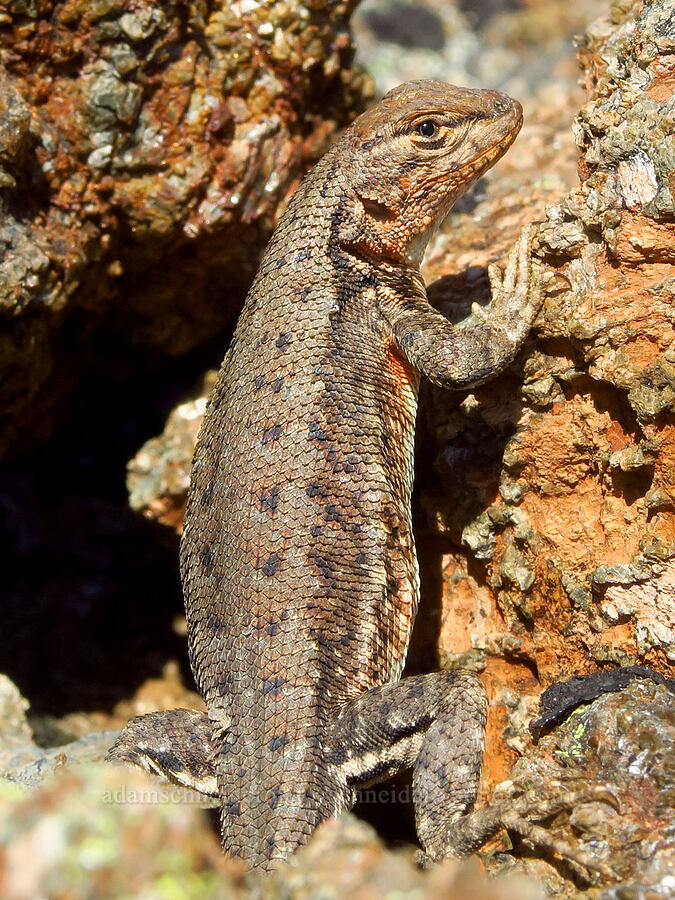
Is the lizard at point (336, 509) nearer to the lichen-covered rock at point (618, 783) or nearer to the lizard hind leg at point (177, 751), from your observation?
the lizard hind leg at point (177, 751)

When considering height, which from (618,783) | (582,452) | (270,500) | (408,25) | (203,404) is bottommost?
(618,783)

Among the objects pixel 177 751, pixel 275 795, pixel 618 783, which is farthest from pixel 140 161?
pixel 618 783

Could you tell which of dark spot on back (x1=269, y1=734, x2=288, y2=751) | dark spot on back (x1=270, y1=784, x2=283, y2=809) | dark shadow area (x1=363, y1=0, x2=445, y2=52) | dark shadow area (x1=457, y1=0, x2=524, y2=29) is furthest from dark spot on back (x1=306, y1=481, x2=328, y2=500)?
dark shadow area (x1=457, y1=0, x2=524, y2=29)

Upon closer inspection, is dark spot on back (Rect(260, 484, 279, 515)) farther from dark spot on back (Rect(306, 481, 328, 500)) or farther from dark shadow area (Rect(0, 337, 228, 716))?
dark shadow area (Rect(0, 337, 228, 716))

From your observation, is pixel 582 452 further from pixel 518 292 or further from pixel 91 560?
pixel 91 560

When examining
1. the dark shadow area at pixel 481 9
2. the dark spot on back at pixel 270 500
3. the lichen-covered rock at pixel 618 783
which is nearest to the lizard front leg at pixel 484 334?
the dark spot on back at pixel 270 500
